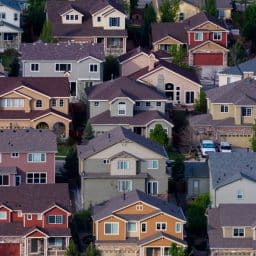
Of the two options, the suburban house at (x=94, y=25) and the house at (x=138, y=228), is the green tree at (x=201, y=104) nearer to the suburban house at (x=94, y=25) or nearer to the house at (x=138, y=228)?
the suburban house at (x=94, y=25)

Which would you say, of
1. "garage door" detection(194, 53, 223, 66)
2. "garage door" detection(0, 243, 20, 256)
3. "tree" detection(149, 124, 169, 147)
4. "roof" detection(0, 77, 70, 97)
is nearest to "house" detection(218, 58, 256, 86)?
"garage door" detection(194, 53, 223, 66)

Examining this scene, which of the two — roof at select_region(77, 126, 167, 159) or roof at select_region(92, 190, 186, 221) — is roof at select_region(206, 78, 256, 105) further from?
roof at select_region(92, 190, 186, 221)

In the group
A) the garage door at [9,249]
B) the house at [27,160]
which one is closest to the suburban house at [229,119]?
the house at [27,160]

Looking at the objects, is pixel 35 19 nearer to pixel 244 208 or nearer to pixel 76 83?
pixel 76 83

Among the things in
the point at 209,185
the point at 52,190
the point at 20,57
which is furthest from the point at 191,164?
the point at 20,57

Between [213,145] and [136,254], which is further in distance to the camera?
[213,145]
